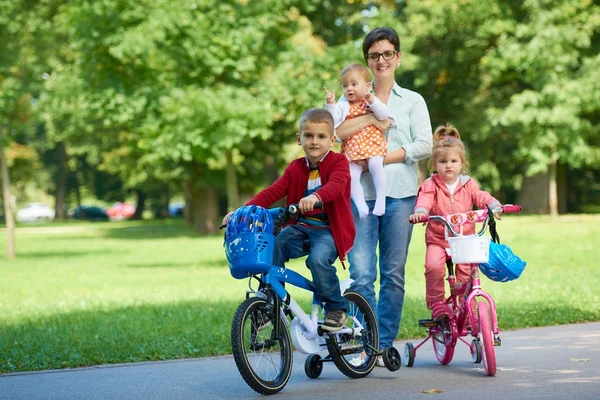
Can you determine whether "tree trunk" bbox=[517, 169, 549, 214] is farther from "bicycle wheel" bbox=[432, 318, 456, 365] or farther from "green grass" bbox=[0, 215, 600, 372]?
"bicycle wheel" bbox=[432, 318, 456, 365]

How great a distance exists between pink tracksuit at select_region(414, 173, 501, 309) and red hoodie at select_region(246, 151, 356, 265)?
844 millimetres

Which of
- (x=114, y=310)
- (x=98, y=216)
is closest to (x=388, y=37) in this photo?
(x=114, y=310)

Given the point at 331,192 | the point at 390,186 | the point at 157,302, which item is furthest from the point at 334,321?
the point at 157,302

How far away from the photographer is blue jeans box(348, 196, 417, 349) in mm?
7605

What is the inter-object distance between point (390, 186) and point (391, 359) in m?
1.26

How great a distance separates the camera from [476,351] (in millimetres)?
7637

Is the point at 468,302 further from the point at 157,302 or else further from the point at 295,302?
the point at 157,302

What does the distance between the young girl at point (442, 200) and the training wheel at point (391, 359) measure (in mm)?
473

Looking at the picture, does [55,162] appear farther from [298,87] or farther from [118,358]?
[118,358]

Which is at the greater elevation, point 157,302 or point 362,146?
point 362,146

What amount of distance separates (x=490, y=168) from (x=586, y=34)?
12.9 meters

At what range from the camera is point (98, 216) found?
94.8 m

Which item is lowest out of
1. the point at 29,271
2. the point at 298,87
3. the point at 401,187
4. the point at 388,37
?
the point at 29,271

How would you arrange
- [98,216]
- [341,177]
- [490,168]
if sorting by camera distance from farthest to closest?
[98,216]
[490,168]
[341,177]
